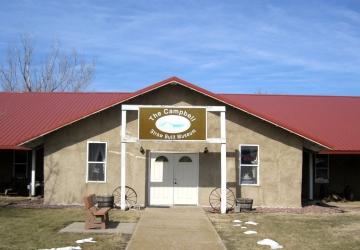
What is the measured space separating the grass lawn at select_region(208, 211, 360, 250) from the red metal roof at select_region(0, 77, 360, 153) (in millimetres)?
6349

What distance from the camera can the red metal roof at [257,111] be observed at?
2589 centimetres

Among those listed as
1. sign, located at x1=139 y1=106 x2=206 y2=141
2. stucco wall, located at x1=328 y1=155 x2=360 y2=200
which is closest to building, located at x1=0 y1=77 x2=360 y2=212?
sign, located at x1=139 y1=106 x2=206 y2=141

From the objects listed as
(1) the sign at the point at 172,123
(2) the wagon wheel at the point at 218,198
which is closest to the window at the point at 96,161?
(1) the sign at the point at 172,123

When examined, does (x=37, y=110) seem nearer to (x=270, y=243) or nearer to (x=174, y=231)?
(x=174, y=231)

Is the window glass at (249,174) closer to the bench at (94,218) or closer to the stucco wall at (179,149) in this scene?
the stucco wall at (179,149)

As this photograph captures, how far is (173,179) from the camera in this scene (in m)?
22.2

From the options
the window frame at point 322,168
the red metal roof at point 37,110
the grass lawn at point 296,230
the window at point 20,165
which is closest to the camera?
the grass lawn at point 296,230

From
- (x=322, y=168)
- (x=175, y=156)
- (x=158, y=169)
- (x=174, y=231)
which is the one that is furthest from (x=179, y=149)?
(x=322, y=168)

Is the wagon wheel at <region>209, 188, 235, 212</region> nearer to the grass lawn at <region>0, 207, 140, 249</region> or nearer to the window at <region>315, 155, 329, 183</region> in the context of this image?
the grass lawn at <region>0, 207, 140, 249</region>

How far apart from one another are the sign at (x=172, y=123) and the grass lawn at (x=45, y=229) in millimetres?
3028

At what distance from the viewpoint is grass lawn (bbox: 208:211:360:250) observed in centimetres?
1337

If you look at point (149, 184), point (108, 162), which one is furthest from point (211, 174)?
point (108, 162)

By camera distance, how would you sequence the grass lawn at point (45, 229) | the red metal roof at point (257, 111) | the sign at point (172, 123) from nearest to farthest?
the grass lawn at point (45, 229), the sign at point (172, 123), the red metal roof at point (257, 111)

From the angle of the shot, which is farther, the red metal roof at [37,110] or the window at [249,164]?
the red metal roof at [37,110]
